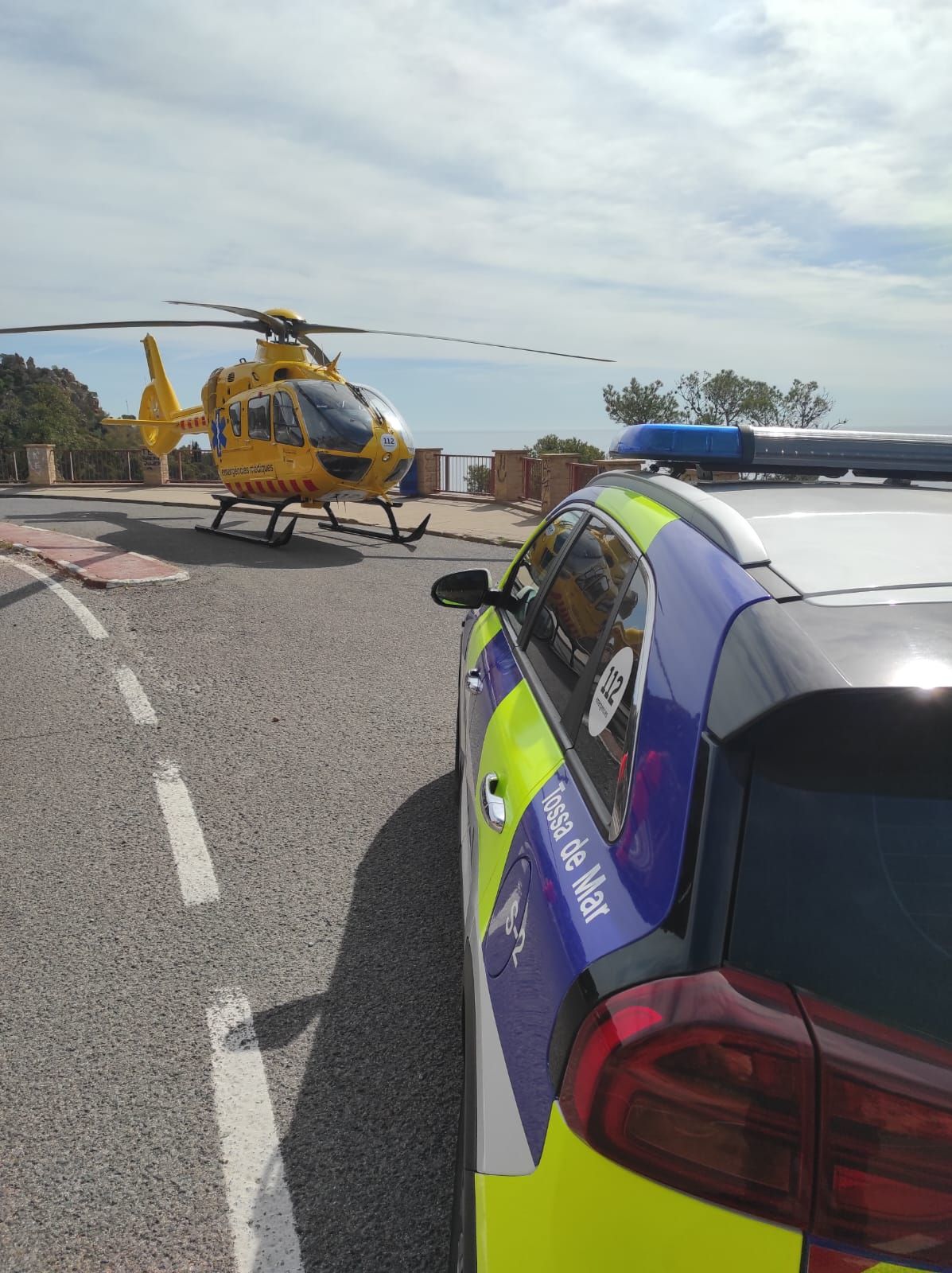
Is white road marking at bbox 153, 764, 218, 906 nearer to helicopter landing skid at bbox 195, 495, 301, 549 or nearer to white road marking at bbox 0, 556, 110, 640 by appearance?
white road marking at bbox 0, 556, 110, 640

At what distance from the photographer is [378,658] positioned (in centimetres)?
697

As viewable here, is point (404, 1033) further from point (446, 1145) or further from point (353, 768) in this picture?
Result: point (353, 768)

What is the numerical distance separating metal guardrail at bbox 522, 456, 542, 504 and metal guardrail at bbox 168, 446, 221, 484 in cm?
1515

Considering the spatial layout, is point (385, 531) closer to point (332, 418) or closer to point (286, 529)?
point (286, 529)

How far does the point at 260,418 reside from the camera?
525 inches

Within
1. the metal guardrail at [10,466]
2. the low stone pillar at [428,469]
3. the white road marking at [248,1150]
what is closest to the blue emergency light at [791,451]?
the white road marking at [248,1150]

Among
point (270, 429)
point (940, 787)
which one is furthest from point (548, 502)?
point (940, 787)

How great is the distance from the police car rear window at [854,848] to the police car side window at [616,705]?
329mm

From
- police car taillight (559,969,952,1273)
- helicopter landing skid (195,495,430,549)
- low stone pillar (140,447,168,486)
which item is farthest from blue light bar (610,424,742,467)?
low stone pillar (140,447,168,486)

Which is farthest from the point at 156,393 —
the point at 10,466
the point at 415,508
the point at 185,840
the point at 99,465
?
the point at 185,840

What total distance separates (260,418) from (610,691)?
12.7m

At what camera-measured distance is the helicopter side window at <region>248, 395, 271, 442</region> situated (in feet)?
43.1

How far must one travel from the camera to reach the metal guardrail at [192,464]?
3349cm

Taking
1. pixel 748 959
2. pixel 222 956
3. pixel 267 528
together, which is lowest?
pixel 222 956
